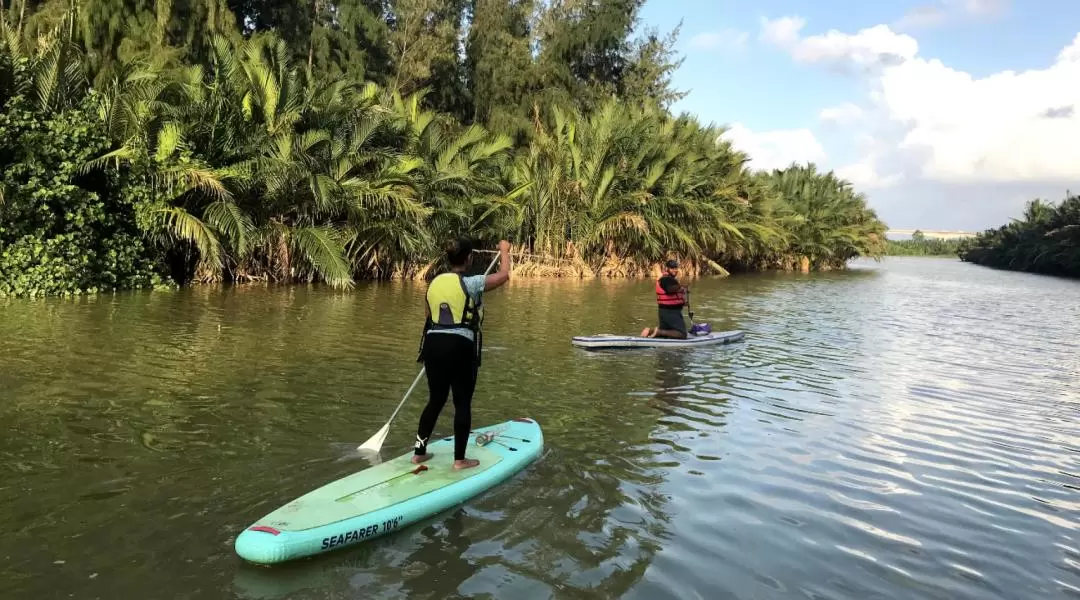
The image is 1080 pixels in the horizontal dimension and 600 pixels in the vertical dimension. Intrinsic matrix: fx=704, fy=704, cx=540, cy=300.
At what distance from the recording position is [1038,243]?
2174 inches

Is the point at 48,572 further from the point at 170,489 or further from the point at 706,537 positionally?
the point at 706,537

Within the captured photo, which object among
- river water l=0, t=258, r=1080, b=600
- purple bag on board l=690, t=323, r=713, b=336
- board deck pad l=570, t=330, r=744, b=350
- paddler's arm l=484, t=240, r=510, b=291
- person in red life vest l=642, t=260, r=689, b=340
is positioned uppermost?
paddler's arm l=484, t=240, r=510, b=291

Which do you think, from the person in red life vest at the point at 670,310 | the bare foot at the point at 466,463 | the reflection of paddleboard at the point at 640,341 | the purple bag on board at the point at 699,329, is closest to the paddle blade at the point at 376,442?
the bare foot at the point at 466,463

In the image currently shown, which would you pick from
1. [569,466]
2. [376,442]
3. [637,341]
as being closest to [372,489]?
[376,442]

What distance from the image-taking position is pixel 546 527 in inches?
183

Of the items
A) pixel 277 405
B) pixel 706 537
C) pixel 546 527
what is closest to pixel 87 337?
pixel 277 405

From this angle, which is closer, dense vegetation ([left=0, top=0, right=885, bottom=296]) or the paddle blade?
the paddle blade

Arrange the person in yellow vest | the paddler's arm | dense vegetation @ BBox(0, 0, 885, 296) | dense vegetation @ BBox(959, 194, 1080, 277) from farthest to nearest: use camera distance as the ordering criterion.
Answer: dense vegetation @ BBox(959, 194, 1080, 277) → dense vegetation @ BBox(0, 0, 885, 296) → the paddler's arm → the person in yellow vest

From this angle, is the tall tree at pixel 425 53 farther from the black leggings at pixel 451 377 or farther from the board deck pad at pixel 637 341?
the black leggings at pixel 451 377

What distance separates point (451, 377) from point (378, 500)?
1.12 meters

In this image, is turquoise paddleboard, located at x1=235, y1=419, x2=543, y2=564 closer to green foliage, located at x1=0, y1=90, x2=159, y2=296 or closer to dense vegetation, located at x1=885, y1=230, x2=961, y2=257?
green foliage, located at x1=0, y1=90, x2=159, y2=296

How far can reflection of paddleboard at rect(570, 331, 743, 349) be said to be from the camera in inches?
446

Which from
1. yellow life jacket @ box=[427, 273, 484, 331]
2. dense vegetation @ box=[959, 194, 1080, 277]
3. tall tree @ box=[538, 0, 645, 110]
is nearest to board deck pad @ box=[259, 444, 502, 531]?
yellow life jacket @ box=[427, 273, 484, 331]

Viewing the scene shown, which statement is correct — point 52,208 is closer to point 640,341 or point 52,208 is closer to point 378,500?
point 640,341
